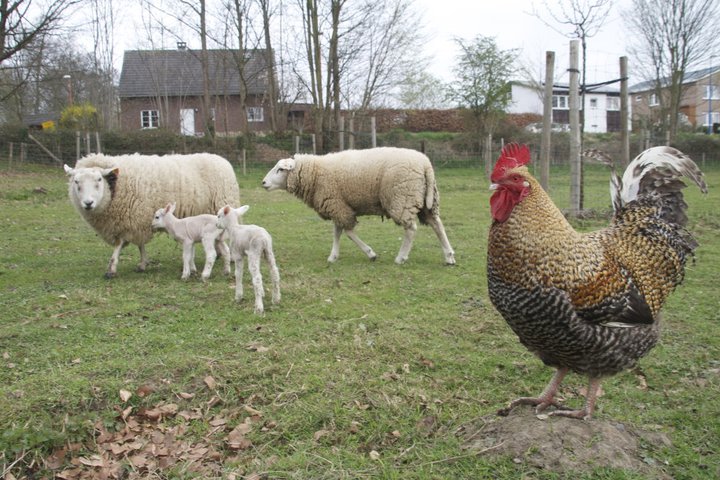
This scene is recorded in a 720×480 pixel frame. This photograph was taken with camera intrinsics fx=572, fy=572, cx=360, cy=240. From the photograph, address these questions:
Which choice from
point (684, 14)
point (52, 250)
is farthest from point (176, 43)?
point (684, 14)

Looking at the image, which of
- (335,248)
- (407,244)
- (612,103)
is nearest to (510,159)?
(407,244)

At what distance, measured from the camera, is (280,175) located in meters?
10.2

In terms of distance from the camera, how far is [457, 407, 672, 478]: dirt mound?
139 inches

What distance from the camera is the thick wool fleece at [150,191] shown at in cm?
868

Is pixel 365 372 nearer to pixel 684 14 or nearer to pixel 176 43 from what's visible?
pixel 176 43

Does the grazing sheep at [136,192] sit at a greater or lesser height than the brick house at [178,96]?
lesser

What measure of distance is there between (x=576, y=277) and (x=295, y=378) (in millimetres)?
2486

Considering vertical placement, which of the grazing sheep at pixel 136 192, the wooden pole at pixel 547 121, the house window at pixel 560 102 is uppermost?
the house window at pixel 560 102

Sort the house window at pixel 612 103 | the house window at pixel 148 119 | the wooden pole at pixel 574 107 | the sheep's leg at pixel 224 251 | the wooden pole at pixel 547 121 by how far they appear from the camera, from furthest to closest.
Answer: the house window at pixel 612 103
the house window at pixel 148 119
the wooden pole at pixel 547 121
the wooden pole at pixel 574 107
the sheep's leg at pixel 224 251

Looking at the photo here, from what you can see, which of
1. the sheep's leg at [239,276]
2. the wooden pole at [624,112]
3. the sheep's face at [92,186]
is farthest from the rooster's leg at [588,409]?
the wooden pole at [624,112]

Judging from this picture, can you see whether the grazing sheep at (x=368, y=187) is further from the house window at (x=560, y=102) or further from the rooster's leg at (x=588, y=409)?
the house window at (x=560, y=102)

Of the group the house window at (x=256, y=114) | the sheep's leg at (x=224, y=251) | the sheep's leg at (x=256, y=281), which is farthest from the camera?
the house window at (x=256, y=114)

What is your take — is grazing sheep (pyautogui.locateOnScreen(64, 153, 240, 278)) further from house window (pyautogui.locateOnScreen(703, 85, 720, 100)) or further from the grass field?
house window (pyautogui.locateOnScreen(703, 85, 720, 100))

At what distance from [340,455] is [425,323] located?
2.65 m
